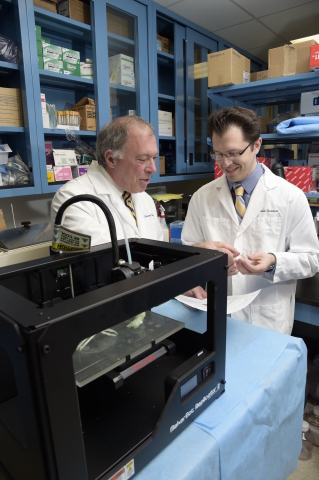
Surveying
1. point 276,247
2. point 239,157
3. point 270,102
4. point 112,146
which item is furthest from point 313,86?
point 112,146

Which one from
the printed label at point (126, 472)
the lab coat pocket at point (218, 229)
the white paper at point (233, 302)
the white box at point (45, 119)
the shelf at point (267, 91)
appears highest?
the shelf at point (267, 91)

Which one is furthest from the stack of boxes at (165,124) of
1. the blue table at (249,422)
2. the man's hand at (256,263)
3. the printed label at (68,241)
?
the printed label at (68,241)

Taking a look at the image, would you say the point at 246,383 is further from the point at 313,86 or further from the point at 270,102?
the point at 270,102

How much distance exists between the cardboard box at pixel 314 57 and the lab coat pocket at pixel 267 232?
3.56ft

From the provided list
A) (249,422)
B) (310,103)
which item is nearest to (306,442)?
(249,422)

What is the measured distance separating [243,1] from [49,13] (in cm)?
127

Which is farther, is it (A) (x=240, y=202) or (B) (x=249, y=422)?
(A) (x=240, y=202)

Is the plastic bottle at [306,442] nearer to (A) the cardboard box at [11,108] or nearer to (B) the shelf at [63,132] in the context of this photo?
(B) the shelf at [63,132]

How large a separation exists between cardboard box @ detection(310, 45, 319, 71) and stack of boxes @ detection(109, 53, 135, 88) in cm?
113

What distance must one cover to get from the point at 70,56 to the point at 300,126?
1.39 m

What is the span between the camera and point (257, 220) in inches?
55.7

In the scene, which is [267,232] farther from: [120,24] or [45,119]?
[120,24]

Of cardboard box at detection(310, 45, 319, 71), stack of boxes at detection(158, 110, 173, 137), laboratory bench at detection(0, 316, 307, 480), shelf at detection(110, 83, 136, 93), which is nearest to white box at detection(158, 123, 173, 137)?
stack of boxes at detection(158, 110, 173, 137)

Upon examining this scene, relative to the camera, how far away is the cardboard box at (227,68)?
2.15 metres
